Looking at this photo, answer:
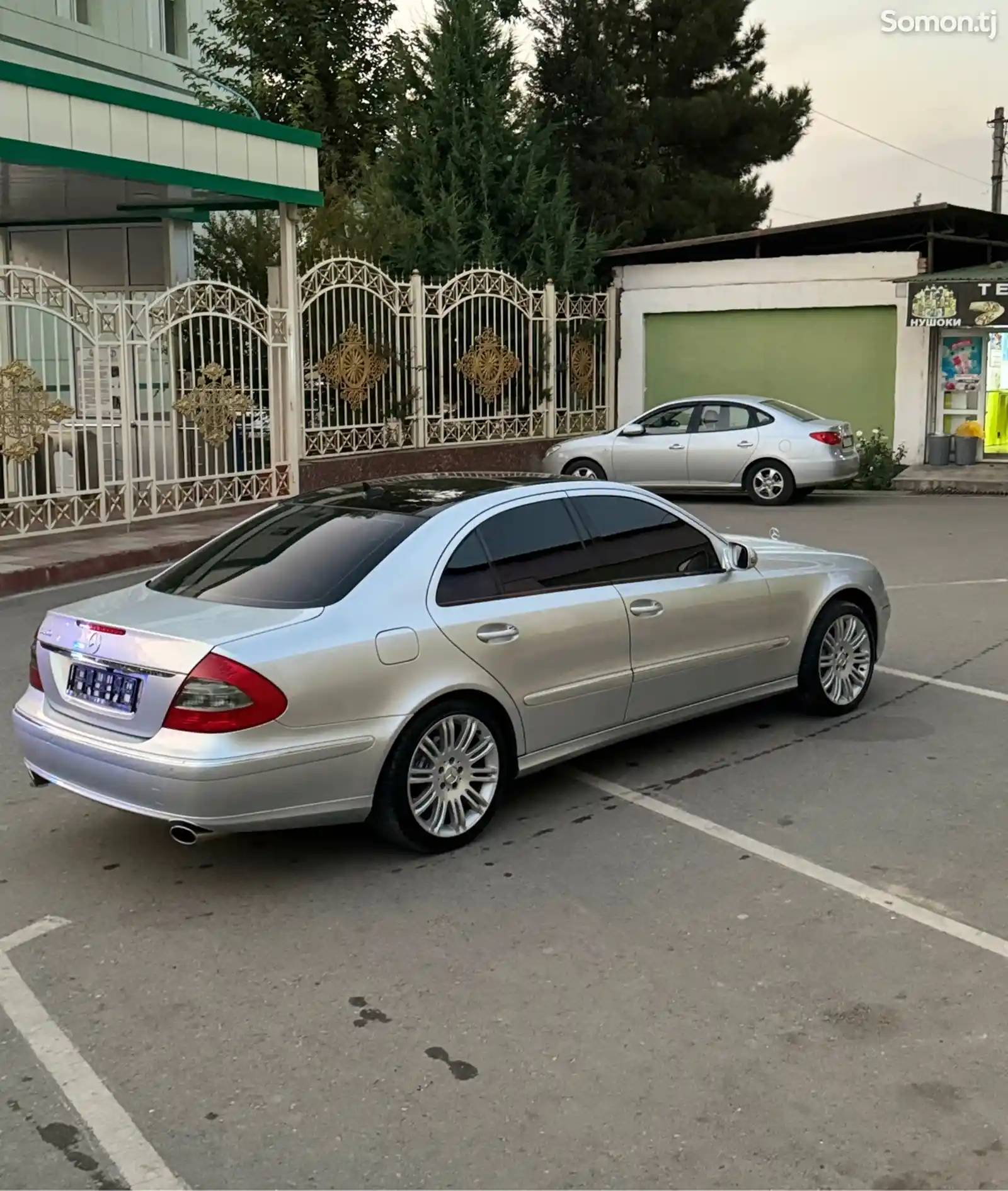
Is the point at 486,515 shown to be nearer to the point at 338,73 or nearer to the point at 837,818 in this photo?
the point at 837,818

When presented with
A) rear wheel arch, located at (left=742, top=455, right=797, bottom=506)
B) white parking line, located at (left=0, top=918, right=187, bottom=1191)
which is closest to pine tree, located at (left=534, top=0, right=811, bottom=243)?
rear wheel arch, located at (left=742, top=455, right=797, bottom=506)

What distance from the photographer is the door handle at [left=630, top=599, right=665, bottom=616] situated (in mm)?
5938

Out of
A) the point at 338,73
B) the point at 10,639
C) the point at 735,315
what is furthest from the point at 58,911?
the point at 338,73

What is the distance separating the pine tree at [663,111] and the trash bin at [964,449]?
973cm

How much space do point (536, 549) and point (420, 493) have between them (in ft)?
2.00

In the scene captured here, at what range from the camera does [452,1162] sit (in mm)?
3189

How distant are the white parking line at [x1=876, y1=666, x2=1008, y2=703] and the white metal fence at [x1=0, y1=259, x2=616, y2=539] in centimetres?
761

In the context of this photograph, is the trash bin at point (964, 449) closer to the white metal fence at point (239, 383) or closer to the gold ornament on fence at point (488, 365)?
the white metal fence at point (239, 383)

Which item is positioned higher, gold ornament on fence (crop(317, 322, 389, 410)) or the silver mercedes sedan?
gold ornament on fence (crop(317, 322, 389, 410))

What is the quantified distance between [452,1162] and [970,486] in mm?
17747

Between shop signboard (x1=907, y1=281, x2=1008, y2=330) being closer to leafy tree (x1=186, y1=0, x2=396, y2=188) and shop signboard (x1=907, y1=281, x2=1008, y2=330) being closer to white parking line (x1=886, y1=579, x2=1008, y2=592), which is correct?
white parking line (x1=886, y1=579, x2=1008, y2=592)

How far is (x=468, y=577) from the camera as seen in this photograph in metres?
5.42

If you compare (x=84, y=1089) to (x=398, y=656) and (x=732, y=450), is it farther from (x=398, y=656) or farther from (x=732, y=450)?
(x=732, y=450)

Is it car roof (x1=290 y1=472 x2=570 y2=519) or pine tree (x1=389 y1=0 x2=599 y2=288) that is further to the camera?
pine tree (x1=389 y1=0 x2=599 y2=288)
